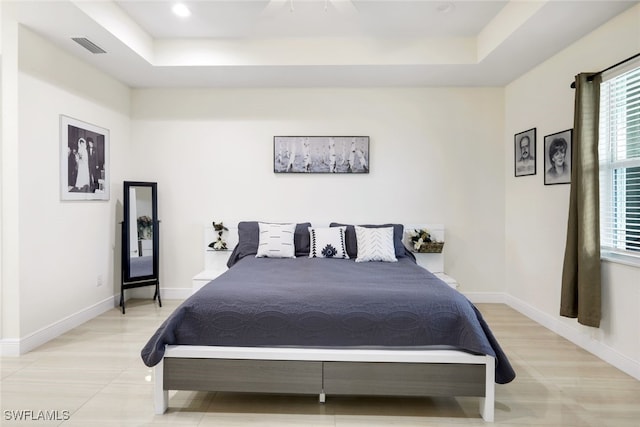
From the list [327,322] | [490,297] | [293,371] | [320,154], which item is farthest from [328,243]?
[490,297]

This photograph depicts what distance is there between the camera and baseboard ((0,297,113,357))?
114 inches

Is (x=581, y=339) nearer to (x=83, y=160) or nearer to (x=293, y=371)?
(x=293, y=371)

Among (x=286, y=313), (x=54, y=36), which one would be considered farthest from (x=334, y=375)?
(x=54, y=36)

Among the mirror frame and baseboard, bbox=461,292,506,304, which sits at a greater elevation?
the mirror frame

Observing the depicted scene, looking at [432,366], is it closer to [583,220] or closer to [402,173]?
[583,220]

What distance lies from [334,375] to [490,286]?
120 inches

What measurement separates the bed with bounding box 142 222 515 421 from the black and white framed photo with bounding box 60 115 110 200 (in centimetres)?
211

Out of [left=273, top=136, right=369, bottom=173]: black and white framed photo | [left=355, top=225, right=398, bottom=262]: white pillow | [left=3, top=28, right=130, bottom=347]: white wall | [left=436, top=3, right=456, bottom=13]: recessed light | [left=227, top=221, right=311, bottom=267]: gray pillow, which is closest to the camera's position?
[left=3, top=28, right=130, bottom=347]: white wall

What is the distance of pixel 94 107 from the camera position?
12.6 feet

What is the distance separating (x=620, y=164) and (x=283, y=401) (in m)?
2.94

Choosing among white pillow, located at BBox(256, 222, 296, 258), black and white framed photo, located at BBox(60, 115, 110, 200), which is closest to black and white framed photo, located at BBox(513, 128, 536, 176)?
white pillow, located at BBox(256, 222, 296, 258)

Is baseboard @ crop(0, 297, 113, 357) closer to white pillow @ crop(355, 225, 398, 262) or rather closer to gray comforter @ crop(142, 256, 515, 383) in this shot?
gray comforter @ crop(142, 256, 515, 383)

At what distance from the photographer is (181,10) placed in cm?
322

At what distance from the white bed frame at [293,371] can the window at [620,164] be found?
1754 millimetres
